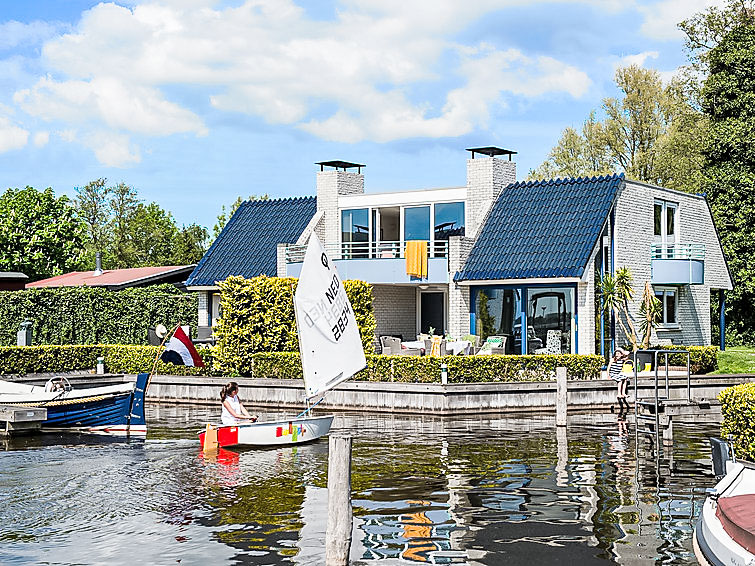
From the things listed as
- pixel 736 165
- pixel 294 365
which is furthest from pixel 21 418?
pixel 736 165

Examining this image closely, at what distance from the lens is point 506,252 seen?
35.4 m

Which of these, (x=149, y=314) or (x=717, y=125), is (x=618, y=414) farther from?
(x=717, y=125)

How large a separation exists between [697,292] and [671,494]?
23.5 metres

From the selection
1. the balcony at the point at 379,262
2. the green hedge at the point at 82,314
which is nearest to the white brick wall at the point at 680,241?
the balcony at the point at 379,262

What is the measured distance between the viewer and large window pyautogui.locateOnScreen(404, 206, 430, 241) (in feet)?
125

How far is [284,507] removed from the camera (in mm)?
16484

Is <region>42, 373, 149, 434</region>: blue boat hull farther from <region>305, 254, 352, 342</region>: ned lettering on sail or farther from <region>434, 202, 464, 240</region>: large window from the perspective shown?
<region>434, 202, 464, 240</region>: large window

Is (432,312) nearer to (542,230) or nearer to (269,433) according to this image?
(542,230)

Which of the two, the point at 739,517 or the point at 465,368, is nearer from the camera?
the point at 739,517

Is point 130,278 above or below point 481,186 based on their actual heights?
below

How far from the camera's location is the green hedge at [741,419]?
15898 mm

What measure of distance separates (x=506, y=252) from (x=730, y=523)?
25121 mm

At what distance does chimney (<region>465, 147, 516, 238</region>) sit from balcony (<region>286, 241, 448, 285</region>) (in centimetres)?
148

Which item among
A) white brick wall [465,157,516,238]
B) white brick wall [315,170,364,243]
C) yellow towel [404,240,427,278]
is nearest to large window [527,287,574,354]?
yellow towel [404,240,427,278]
